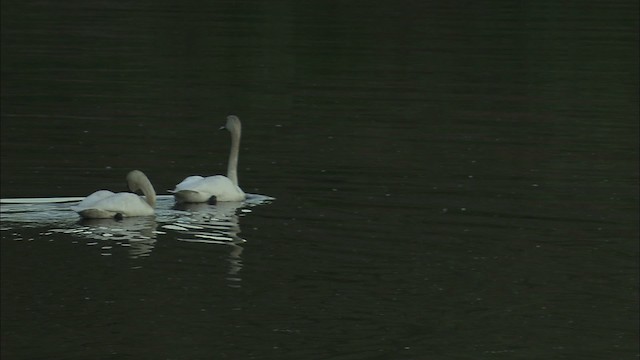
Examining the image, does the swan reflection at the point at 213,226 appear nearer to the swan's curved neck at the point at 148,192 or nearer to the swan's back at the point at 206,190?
the swan's back at the point at 206,190

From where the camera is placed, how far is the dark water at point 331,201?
11758mm

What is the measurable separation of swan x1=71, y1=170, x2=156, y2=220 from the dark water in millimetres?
112

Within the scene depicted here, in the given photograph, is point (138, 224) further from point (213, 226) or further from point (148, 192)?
point (213, 226)

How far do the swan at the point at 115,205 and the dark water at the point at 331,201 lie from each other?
0.11 metres

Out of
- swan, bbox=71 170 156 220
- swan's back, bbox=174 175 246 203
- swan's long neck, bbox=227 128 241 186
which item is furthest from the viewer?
swan's long neck, bbox=227 128 241 186

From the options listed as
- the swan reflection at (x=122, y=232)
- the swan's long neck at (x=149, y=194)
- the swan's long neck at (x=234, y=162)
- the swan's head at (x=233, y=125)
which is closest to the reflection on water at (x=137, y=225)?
the swan reflection at (x=122, y=232)

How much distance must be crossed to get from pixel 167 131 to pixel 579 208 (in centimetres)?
590

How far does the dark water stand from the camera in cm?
1176

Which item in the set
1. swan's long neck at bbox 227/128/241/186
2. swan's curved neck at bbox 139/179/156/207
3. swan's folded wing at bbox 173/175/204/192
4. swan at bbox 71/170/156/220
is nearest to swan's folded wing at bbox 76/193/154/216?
swan at bbox 71/170/156/220

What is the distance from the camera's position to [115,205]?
590 inches

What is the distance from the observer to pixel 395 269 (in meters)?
13.3

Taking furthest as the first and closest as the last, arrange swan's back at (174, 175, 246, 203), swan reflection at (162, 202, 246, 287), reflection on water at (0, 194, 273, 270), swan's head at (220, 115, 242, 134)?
swan's head at (220, 115, 242, 134), swan's back at (174, 175, 246, 203), reflection on water at (0, 194, 273, 270), swan reflection at (162, 202, 246, 287)

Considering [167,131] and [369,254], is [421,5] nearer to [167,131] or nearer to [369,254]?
[167,131]

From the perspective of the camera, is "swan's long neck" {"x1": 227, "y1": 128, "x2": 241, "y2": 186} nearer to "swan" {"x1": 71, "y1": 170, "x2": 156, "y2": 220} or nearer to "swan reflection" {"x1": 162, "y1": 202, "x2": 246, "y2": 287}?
"swan reflection" {"x1": 162, "y1": 202, "x2": 246, "y2": 287}
